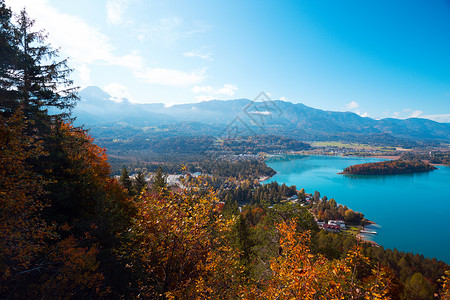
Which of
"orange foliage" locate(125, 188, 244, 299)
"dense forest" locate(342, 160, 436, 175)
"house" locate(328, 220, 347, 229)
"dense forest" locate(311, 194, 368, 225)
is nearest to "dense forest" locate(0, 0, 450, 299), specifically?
"orange foliage" locate(125, 188, 244, 299)

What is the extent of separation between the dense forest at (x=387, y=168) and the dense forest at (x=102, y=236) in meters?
122

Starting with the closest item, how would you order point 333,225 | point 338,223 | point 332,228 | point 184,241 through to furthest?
point 184,241, point 332,228, point 333,225, point 338,223

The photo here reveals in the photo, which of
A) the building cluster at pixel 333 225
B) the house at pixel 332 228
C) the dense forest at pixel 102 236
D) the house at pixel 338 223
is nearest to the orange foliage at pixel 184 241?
the dense forest at pixel 102 236

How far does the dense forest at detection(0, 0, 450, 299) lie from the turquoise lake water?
2023 inches

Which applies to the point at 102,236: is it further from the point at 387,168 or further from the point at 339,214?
the point at 387,168

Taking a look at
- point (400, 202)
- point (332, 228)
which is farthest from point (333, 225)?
point (400, 202)

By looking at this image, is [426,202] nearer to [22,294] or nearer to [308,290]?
[308,290]

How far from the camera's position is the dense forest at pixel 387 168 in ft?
369

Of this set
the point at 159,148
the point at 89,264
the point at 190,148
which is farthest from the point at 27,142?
the point at 159,148

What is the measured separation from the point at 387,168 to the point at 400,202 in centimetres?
6086

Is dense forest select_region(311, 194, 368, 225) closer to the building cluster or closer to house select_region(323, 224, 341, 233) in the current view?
the building cluster

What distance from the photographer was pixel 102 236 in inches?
344

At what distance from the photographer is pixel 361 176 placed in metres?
108

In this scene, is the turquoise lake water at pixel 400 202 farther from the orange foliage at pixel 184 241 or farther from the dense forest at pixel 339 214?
the orange foliage at pixel 184 241
